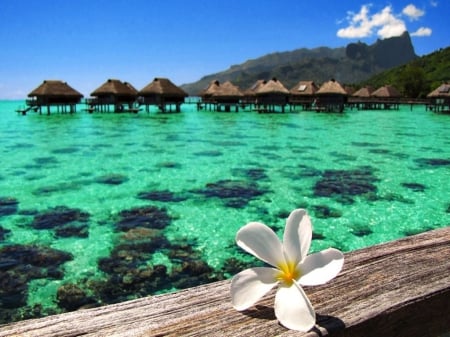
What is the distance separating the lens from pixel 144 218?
7.99 meters

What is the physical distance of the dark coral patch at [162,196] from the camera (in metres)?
9.41

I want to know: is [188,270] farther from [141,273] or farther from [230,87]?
[230,87]

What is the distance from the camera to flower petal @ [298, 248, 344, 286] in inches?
38.4

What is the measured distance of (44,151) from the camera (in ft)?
57.8

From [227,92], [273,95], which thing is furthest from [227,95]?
[273,95]

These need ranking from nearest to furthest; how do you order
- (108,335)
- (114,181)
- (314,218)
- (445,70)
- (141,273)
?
1. (108,335)
2. (141,273)
3. (314,218)
4. (114,181)
5. (445,70)

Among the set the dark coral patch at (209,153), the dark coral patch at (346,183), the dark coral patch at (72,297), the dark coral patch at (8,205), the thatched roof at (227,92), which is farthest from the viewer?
the thatched roof at (227,92)

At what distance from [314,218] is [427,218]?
2.40 metres

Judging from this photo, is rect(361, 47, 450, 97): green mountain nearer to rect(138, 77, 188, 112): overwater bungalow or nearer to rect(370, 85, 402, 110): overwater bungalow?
rect(370, 85, 402, 110): overwater bungalow

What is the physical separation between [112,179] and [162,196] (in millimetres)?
2721

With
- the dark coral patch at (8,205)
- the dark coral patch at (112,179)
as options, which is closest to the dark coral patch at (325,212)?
the dark coral patch at (112,179)

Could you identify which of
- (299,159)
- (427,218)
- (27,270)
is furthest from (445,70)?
(27,270)

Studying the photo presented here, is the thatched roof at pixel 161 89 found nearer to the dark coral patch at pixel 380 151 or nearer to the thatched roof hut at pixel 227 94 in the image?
the thatched roof hut at pixel 227 94

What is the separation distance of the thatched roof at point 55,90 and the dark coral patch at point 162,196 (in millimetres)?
41152
